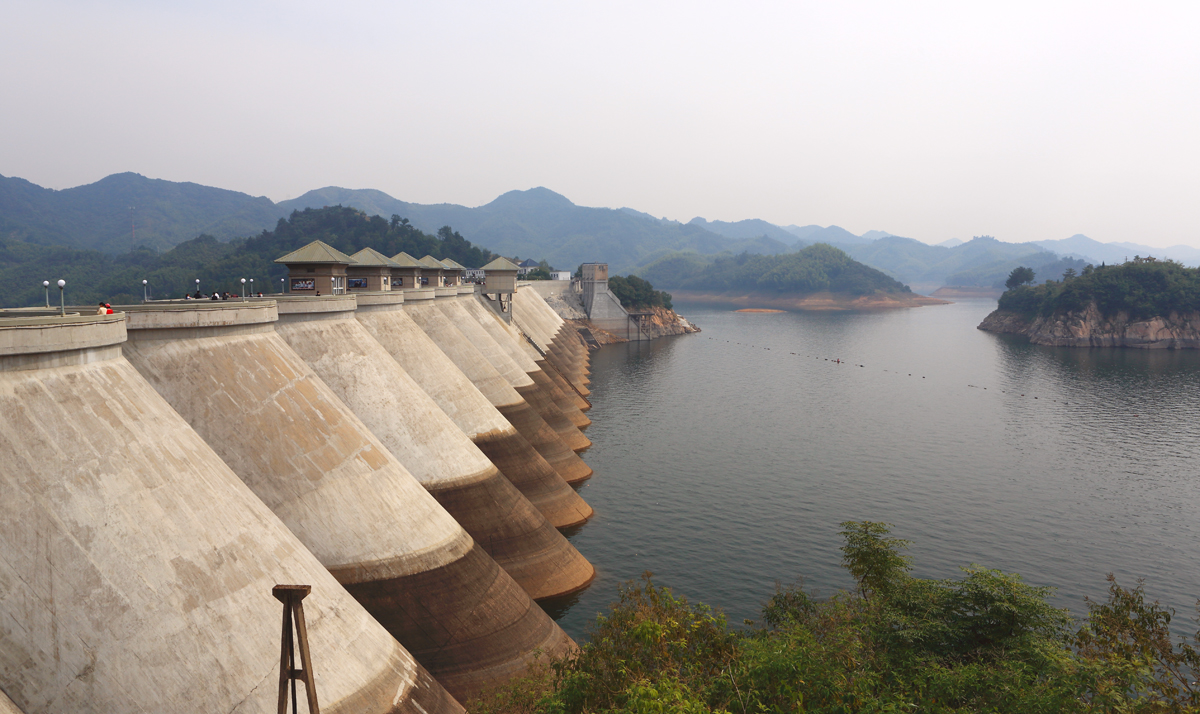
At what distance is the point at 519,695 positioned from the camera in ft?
53.4

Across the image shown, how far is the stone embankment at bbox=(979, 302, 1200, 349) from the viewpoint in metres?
128

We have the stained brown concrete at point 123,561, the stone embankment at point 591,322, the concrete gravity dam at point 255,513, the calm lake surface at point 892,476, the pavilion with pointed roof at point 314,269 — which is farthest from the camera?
the stone embankment at point 591,322

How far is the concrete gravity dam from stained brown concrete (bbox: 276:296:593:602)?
0.08 metres

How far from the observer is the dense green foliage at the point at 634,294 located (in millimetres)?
151500

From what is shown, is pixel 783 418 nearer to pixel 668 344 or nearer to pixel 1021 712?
pixel 1021 712

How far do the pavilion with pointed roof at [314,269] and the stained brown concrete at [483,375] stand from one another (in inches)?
358

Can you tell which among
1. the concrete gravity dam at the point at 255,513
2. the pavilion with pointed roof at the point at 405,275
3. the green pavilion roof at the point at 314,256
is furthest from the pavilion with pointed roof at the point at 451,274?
the green pavilion roof at the point at 314,256

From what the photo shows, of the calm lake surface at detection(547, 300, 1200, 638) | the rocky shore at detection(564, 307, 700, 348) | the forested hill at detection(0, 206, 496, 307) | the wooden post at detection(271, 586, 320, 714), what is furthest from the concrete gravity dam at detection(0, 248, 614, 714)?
the forested hill at detection(0, 206, 496, 307)

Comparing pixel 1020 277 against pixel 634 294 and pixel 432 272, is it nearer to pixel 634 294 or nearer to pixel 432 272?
pixel 634 294

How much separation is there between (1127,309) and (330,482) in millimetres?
158021

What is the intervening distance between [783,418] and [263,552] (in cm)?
6033

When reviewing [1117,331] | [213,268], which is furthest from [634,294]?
[213,268]

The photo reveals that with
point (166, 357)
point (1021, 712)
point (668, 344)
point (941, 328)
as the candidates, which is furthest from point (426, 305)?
point (941, 328)

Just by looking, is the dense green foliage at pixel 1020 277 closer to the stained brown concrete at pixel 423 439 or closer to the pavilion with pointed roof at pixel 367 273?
the pavilion with pointed roof at pixel 367 273
